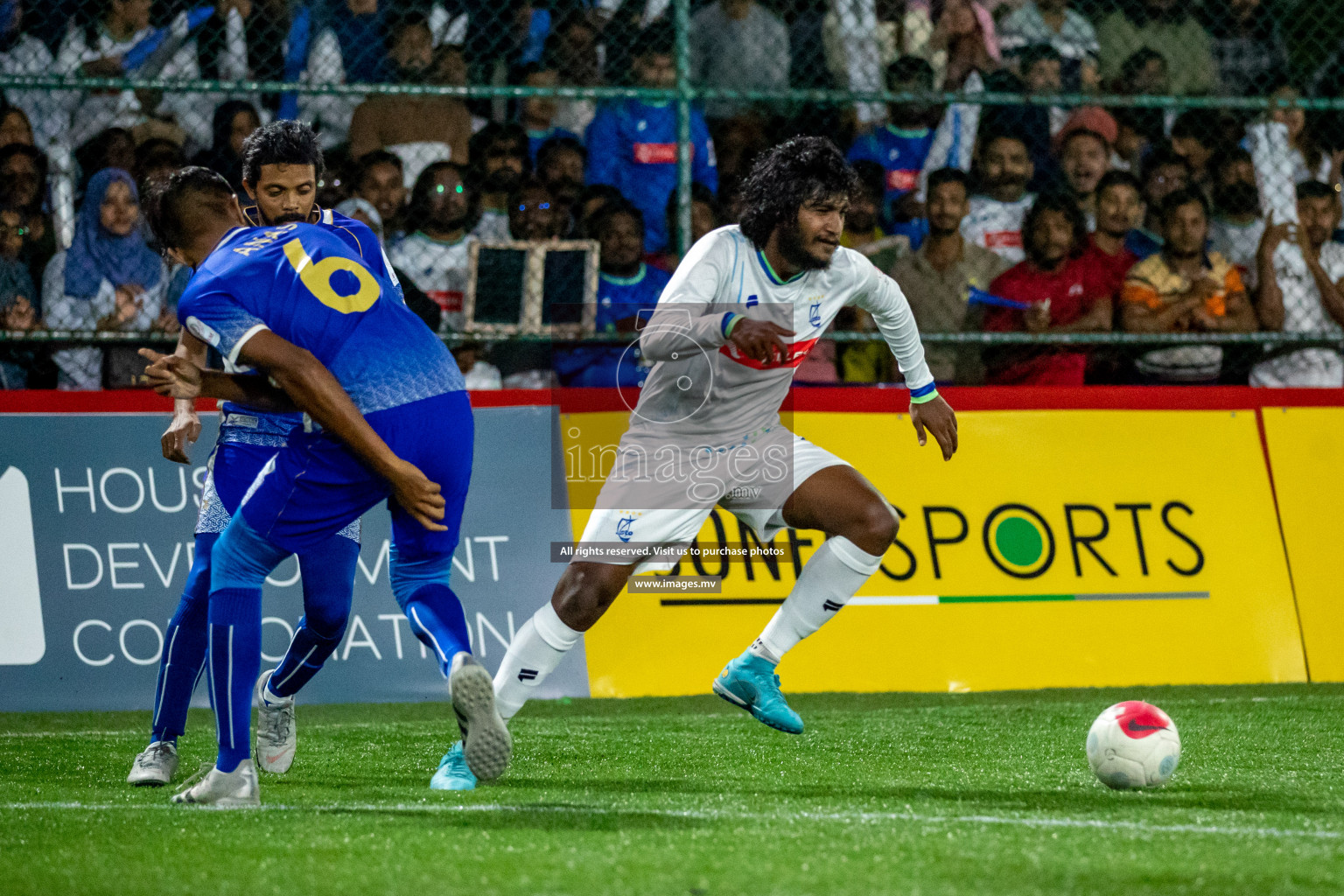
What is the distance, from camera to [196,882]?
334 cm

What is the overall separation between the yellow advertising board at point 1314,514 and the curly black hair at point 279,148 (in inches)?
206

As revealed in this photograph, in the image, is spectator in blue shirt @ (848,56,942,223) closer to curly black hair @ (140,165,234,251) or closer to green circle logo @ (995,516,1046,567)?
green circle logo @ (995,516,1046,567)

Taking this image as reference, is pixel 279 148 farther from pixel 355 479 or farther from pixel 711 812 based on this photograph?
pixel 711 812

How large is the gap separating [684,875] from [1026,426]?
483 centimetres

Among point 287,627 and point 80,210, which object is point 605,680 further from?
point 80,210

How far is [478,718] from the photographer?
3.93m

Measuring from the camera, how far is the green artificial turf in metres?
3.36

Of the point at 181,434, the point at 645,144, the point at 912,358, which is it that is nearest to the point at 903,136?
the point at 645,144

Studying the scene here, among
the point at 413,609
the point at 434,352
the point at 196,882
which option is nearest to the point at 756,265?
the point at 434,352

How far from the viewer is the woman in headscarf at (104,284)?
758 centimetres

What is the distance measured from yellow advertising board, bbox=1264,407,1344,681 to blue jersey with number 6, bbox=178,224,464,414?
5164mm

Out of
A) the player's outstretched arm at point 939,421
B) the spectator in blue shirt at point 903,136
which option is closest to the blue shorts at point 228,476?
the player's outstretched arm at point 939,421

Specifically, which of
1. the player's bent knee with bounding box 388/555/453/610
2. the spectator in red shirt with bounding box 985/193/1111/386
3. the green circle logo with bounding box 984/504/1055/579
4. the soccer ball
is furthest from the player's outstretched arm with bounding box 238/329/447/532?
the spectator in red shirt with bounding box 985/193/1111/386

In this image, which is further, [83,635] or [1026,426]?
[1026,426]
